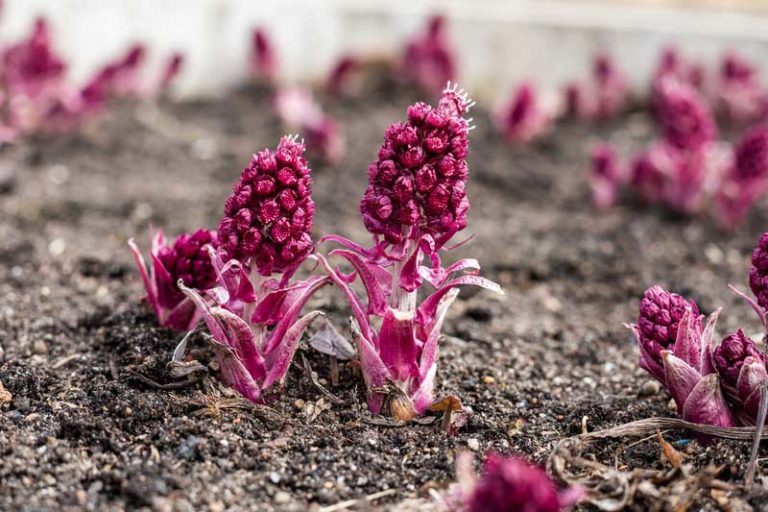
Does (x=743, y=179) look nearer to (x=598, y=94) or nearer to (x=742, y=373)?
(x=598, y=94)

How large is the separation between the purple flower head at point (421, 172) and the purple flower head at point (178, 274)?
717 millimetres

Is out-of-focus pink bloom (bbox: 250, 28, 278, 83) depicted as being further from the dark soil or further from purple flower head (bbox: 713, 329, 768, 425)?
purple flower head (bbox: 713, 329, 768, 425)

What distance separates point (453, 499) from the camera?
2.25m

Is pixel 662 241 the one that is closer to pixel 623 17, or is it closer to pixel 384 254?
pixel 384 254

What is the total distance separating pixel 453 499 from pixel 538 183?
3.99 m

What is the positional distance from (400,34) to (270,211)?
5.98m

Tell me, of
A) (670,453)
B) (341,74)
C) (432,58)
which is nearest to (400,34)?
(432,58)

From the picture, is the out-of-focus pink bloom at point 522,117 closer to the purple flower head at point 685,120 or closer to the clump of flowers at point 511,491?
the purple flower head at point 685,120

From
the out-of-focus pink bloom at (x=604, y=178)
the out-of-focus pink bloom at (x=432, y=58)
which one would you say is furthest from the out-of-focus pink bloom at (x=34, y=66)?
the out-of-focus pink bloom at (x=604, y=178)

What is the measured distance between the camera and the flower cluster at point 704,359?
258cm

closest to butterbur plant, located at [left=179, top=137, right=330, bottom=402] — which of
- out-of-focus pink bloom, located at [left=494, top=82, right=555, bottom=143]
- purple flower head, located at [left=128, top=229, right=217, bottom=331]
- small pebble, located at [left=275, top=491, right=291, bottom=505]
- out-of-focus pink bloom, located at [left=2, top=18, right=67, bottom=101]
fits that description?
purple flower head, located at [left=128, top=229, right=217, bottom=331]

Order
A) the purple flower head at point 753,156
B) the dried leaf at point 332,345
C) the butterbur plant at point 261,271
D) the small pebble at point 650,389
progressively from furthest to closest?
the purple flower head at point 753,156, the small pebble at point 650,389, the dried leaf at point 332,345, the butterbur plant at point 261,271

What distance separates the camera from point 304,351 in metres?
2.98

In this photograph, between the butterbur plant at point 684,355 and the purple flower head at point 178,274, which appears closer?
the butterbur plant at point 684,355
